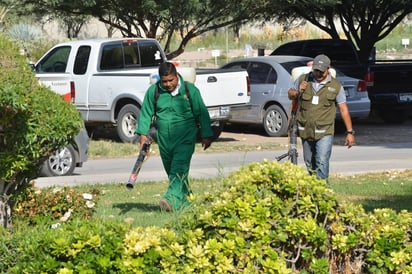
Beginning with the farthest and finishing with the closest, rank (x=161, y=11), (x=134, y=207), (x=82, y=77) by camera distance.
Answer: (x=161, y=11), (x=82, y=77), (x=134, y=207)

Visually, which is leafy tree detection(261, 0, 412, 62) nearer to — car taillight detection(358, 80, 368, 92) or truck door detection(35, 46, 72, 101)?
car taillight detection(358, 80, 368, 92)

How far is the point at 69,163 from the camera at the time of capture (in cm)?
1490

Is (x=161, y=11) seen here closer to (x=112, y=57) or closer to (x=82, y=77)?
(x=112, y=57)

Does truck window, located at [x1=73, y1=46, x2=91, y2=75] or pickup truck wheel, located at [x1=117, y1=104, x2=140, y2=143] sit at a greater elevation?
truck window, located at [x1=73, y1=46, x2=91, y2=75]

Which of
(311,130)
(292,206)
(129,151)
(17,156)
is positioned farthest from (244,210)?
(129,151)

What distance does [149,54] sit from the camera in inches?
781

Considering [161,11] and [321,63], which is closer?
[321,63]

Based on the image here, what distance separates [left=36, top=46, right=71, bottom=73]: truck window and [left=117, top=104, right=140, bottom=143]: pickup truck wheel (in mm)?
1718

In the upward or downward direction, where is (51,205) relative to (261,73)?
upward

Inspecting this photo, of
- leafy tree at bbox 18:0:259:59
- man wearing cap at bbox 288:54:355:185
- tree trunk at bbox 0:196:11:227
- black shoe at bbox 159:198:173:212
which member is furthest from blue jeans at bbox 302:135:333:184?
leafy tree at bbox 18:0:259:59

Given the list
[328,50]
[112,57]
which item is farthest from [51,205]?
[328,50]

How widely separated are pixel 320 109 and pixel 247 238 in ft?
15.9

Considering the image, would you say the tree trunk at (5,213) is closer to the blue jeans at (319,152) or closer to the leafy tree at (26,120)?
the leafy tree at (26,120)

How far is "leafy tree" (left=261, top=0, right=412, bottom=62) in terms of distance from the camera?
80.3 ft
